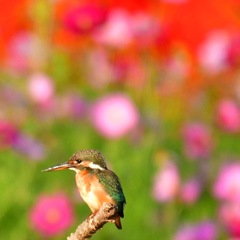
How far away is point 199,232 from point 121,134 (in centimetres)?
54

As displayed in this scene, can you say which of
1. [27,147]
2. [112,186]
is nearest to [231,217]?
[27,147]

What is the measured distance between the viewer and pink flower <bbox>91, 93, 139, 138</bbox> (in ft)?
9.58

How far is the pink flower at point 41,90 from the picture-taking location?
119 inches

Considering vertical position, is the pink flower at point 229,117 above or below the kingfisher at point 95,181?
above

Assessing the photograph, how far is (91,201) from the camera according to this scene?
0.72 metres

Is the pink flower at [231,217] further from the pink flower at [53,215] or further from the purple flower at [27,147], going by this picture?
the purple flower at [27,147]

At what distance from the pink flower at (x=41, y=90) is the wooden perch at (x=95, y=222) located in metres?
2.32

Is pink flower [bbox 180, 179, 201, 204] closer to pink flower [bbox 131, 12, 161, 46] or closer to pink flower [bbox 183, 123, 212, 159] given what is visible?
pink flower [bbox 183, 123, 212, 159]

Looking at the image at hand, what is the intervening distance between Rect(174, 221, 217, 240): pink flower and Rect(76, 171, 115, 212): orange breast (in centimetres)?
175

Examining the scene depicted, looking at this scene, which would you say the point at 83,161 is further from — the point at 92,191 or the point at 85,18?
the point at 85,18

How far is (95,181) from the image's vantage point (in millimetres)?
725

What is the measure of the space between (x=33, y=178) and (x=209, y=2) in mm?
3152

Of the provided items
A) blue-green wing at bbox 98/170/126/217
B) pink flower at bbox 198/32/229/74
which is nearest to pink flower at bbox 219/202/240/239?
pink flower at bbox 198/32/229/74

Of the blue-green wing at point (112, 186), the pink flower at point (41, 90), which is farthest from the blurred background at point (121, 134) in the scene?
the blue-green wing at point (112, 186)
